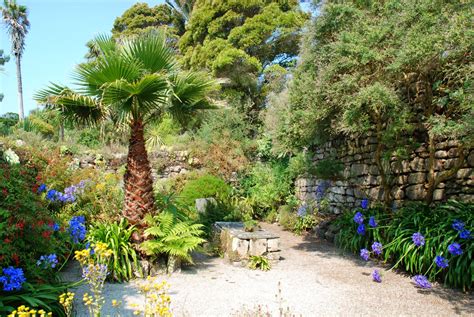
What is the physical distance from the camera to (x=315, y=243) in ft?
24.0

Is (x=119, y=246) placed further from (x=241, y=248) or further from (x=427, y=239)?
(x=427, y=239)

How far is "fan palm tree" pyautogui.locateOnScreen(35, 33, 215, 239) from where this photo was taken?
461 cm

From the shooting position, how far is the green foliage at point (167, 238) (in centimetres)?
496

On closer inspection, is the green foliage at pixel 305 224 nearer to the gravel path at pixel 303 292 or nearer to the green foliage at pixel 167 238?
the gravel path at pixel 303 292

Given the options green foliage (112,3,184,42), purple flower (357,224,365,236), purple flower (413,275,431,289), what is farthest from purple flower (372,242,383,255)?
green foliage (112,3,184,42)

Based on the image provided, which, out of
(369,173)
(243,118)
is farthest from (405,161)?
(243,118)

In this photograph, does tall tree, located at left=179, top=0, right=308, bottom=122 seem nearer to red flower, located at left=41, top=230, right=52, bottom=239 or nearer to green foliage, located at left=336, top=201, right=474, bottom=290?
green foliage, located at left=336, top=201, right=474, bottom=290

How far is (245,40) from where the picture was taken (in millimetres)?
14500

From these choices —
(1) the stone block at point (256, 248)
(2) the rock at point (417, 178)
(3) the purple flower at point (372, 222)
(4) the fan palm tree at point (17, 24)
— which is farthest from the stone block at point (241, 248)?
(4) the fan palm tree at point (17, 24)

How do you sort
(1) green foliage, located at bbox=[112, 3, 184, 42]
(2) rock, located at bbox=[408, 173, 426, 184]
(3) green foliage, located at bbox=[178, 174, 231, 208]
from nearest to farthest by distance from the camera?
1. (2) rock, located at bbox=[408, 173, 426, 184]
2. (3) green foliage, located at bbox=[178, 174, 231, 208]
3. (1) green foliage, located at bbox=[112, 3, 184, 42]

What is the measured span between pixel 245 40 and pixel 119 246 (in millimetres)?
11842

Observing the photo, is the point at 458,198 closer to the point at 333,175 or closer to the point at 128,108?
the point at 333,175

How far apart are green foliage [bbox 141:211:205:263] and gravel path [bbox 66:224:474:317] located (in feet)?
1.55

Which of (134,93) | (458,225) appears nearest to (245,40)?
(134,93)
